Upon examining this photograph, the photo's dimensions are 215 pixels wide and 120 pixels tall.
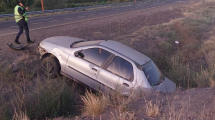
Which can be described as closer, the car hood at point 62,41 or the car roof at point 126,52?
the car roof at point 126,52

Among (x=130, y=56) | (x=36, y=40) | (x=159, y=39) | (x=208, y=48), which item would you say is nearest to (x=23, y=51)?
Result: (x=36, y=40)

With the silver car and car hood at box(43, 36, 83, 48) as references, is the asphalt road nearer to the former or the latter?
car hood at box(43, 36, 83, 48)

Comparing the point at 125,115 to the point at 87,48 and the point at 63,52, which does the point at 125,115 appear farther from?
the point at 63,52

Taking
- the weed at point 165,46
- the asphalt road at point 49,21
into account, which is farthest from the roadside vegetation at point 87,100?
the asphalt road at point 49,21

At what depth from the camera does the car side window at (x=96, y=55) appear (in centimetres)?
651

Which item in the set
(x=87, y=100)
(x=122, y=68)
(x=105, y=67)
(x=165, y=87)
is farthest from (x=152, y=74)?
(x=87, y=100)

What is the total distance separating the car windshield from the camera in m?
6.33

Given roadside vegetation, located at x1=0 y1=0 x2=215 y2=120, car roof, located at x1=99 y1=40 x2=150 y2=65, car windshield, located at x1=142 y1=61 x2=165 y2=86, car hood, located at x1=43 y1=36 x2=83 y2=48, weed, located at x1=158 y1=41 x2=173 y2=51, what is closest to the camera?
roadside vegetation, located at x1=0 y1=0 x2=215 y2=120

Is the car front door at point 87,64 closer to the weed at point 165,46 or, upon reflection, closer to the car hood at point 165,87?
the car hood at point 165,87

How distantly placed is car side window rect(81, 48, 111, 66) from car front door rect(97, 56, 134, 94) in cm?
24

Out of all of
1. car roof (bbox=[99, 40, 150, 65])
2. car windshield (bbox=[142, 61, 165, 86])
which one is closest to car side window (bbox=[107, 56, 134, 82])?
car roof (bbox=[99, 40, 150, 65])

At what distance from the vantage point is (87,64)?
6598 millimetres

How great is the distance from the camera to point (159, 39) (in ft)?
47.2

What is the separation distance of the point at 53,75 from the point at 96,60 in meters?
1.38
